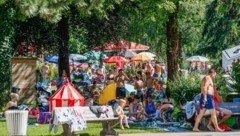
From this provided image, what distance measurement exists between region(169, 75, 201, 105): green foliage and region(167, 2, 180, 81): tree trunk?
279cm

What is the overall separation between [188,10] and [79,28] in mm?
5729

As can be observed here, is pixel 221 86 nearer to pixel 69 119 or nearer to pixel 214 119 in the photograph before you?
pixel 214 119

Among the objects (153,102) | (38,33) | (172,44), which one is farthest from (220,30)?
(153,102)

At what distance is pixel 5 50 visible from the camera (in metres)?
24.8

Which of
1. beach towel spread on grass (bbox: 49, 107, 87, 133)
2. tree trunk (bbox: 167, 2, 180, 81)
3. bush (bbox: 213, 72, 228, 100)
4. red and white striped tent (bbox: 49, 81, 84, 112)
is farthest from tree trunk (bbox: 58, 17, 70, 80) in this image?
beach towel spread on grass (bbox: 49, 107, 87, 133)

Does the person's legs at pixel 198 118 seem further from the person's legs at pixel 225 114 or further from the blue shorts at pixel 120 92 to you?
the blue shorts at pixel 120 92

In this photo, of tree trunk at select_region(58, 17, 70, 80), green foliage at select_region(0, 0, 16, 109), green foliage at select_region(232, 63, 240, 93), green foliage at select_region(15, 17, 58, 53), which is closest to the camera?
green foliage at select_region(232, 63, 240, 93)

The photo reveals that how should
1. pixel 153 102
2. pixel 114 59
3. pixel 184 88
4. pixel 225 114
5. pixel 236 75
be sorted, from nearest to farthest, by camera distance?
pixel 225 114 → pixel 153 102 → pixel 236 75 → pixel 184 88 → pixel 114 59

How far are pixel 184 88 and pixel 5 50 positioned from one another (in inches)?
309

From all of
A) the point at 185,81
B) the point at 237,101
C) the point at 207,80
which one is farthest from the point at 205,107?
the point at 185,81

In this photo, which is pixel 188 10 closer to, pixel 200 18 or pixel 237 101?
pixel 200 18

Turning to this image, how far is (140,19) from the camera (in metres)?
26.3

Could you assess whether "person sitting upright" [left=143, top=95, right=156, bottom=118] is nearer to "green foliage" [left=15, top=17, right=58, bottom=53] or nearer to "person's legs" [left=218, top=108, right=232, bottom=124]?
"person's legs" [left=218, top=108, right=232, bottom=124]

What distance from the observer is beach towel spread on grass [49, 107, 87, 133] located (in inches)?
617
